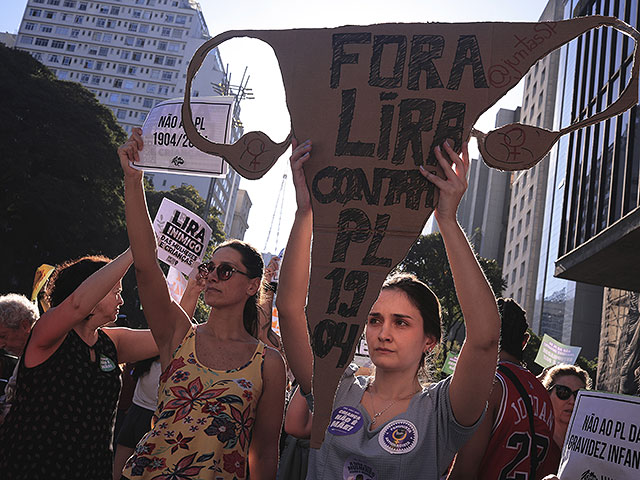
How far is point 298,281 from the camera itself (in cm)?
190

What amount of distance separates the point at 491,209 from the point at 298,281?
57.3 meters

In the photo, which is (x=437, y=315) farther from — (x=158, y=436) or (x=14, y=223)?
(x=14, y=223)

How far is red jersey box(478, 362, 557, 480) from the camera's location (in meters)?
2.62

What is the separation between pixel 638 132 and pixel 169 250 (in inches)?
449

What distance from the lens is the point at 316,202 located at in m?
1.78

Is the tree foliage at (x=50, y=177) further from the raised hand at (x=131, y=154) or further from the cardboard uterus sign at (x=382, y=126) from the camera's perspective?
the cardboard uterus sign at (x=382, y=126)

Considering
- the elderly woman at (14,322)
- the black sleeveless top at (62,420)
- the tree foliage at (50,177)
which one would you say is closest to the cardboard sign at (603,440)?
the black sleeveless top at (62,420)

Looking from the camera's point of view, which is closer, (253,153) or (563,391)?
(253,153)

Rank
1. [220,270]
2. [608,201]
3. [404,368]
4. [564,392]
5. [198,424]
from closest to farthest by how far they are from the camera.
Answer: [404,368], [198,424], [220,270], [564,392], [608,201]

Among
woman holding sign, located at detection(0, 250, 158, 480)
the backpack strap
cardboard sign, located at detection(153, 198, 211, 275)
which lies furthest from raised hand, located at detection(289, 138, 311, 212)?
cardboard sign, located at detection(153, 198, 211, 275)

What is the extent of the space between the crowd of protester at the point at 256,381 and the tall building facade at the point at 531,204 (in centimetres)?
3548

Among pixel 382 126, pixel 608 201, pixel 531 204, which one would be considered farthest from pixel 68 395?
pixel 531 204

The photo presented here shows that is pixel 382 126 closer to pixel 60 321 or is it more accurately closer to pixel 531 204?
pixel 60 321

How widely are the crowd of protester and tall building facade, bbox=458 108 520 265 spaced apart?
52.6 m
